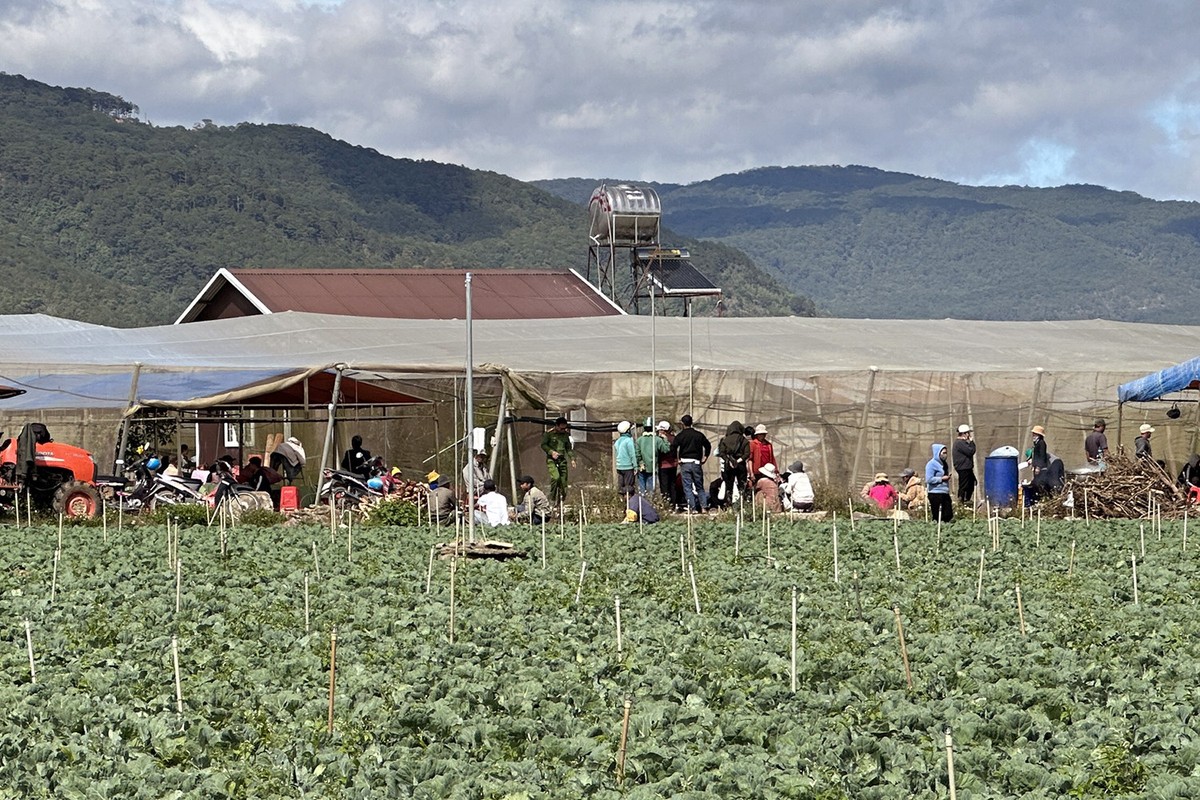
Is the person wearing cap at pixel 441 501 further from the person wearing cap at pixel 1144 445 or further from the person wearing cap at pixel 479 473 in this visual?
the person wearing cap at pixel 1144 445

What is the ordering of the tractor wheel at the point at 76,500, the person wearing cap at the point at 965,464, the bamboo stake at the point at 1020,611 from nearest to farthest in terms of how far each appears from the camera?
the bamboo stake at the point at 1020,611, the tractor wheel at the point at 76,500, the person wearing cap at the point at 965,464

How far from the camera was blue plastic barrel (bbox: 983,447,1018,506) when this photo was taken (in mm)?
23766

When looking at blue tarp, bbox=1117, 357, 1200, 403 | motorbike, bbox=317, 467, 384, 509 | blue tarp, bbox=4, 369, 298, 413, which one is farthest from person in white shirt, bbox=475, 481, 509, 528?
blue tarp, bbox=1117, 357, 1200, 403

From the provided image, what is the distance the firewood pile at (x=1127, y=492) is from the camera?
21.4m

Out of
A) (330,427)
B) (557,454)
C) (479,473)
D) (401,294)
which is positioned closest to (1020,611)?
(479,473)

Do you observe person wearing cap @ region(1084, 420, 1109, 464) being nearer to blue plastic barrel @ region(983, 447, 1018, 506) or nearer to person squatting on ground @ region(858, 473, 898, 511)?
blue plastic barrel @ region(983, 447, 1018, 506)

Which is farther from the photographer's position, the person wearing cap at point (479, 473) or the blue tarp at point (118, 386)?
the blue tarp at point (118, 386)

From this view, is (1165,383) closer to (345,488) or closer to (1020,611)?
(345,488)

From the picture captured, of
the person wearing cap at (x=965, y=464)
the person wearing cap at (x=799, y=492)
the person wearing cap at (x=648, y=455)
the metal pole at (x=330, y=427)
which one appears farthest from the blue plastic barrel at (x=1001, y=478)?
the metal pole at (x=330, y=427)

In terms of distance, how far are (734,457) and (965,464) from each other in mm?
3008

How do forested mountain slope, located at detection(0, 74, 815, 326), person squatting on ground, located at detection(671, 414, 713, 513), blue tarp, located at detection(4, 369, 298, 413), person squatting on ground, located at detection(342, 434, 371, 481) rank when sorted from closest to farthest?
1. person squatting on ground, located at detection(671, 414, 713, 513)
2. blue tarp, located at detection(4, 369, 298, 413)
3. person squatting on ground, located at detection(342, 434, 371, 481)
4. forested mountain slope, located at detection(0, 74, 815, 326)

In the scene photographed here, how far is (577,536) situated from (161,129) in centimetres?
13247

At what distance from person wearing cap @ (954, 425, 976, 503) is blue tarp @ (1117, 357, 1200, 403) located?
2.15 meters

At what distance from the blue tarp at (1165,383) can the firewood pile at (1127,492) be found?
1049mm
